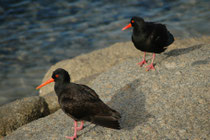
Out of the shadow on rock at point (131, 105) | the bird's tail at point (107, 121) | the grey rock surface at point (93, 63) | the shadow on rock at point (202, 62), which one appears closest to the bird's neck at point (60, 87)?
the bird's tail at point (107, 121)

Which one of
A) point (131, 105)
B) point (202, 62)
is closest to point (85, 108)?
point (131, 105)

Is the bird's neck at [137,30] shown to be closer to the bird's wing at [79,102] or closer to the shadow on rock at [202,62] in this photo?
the shadow on rock at [202,62]

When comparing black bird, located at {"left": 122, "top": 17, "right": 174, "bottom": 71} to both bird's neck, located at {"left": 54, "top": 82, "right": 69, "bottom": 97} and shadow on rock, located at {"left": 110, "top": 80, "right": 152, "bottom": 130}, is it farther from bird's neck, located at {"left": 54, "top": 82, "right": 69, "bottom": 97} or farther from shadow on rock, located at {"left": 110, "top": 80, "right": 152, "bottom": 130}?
bird's neck, located at {"left": 54, "top": 82, "right": 69, "bottom": 97}

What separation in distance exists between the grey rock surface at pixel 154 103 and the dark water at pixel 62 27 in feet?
11.3

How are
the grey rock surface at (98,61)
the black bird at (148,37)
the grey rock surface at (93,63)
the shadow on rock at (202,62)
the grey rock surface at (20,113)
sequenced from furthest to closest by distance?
the grey rock surface at (93,63)
the grey rock surface at (98,61)
the black bird at (148,37)
the shadow on rock at (202,62)
the grey rock surface at (20,113)

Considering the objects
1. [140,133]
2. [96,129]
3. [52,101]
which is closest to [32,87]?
[52,101]

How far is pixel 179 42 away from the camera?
8.84 metres

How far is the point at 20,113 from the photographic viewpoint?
18.7 ft

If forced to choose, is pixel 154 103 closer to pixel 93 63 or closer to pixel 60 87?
pixel 60 87

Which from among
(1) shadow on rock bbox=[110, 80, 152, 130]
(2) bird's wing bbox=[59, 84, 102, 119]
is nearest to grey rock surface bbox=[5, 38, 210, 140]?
(1) shadow on rock bbox=[110, 80, 152, 130]

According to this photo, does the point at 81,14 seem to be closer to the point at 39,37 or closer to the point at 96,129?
the point at 39,37

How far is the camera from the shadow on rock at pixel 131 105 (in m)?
4.60

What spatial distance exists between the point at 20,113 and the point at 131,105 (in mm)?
2435

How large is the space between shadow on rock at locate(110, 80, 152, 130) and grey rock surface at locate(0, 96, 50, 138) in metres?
1.74
